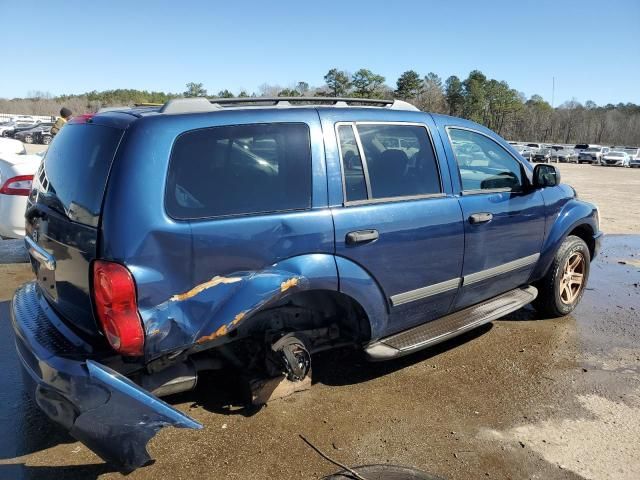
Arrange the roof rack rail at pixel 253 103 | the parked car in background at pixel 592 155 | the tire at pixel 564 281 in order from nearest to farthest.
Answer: the roof rack rail at pixel 253 103, the tire at pixel 564 281, the parked car in background at pixel 592 155

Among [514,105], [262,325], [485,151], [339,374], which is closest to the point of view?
[262,325]

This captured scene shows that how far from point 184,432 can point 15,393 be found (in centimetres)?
133

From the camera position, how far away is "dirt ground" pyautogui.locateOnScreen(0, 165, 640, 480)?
111 inches

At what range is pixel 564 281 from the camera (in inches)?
199

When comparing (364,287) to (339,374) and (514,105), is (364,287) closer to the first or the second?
(339,374)

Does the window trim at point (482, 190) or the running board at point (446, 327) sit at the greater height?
the window trim at point (482, 190)

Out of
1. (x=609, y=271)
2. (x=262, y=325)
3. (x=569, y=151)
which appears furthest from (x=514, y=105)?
(x=262, y=325)

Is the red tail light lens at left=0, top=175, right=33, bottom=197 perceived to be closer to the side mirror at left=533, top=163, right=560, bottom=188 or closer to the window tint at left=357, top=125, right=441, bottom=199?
the window tint at left=357, top=125, right=441, bottom=199

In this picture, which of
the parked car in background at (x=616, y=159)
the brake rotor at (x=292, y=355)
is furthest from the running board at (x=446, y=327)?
the parked car in background at (x=616, y=159)

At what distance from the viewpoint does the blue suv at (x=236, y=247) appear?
2404 millimetres

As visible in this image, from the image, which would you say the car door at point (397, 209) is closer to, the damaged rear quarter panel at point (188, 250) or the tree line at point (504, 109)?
the damaged rear quarter panel at point (188, 250)

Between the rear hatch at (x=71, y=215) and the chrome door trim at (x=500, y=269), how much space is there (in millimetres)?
2614

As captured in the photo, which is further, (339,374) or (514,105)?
(514,105)

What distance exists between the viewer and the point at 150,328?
244cm
